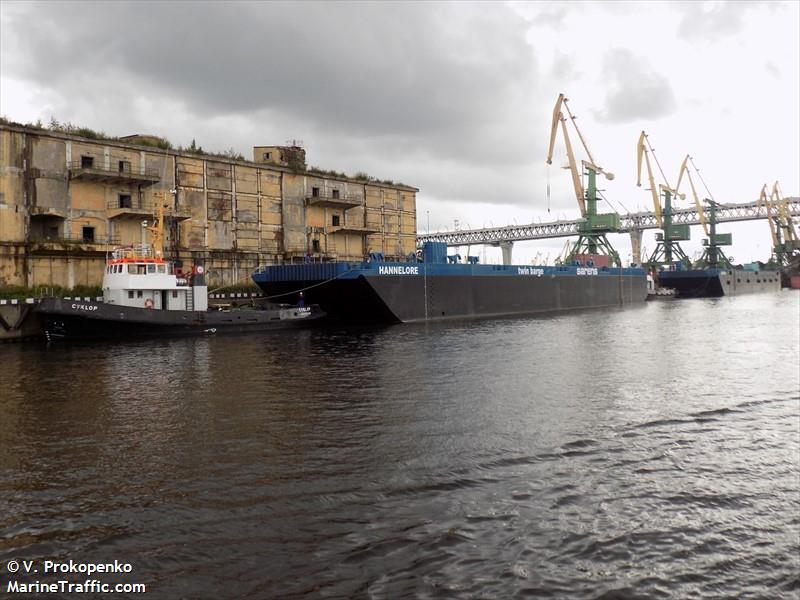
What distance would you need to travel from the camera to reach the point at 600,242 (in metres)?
70.4

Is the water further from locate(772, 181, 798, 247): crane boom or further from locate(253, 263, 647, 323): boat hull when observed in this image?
locate(772, 181, 798, 247): crane boom

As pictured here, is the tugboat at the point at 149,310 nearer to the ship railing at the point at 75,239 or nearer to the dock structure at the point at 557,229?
the ship railing at the point at 75,239

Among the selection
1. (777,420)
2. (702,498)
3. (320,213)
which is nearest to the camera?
(702,498)

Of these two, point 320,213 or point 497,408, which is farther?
point 320,213

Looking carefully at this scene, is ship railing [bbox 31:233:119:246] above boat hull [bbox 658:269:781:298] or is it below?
above

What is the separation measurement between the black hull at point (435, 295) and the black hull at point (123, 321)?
6492mm

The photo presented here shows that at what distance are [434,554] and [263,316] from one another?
94.6 ft

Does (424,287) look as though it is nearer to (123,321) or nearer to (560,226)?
(123,321)

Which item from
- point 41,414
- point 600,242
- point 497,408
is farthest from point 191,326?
point 600,242

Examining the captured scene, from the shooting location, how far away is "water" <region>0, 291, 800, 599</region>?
620 centimetres

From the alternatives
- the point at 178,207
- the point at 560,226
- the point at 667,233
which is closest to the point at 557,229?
the point at 560,226

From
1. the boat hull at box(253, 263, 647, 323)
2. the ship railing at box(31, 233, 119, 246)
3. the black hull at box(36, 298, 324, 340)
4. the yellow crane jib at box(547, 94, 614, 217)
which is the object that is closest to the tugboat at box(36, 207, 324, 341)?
the black hull at box(36, 298, 324, 340)

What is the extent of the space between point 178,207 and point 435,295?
19.0 meters

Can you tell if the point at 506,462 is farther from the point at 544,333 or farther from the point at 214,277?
the point at 214,277
